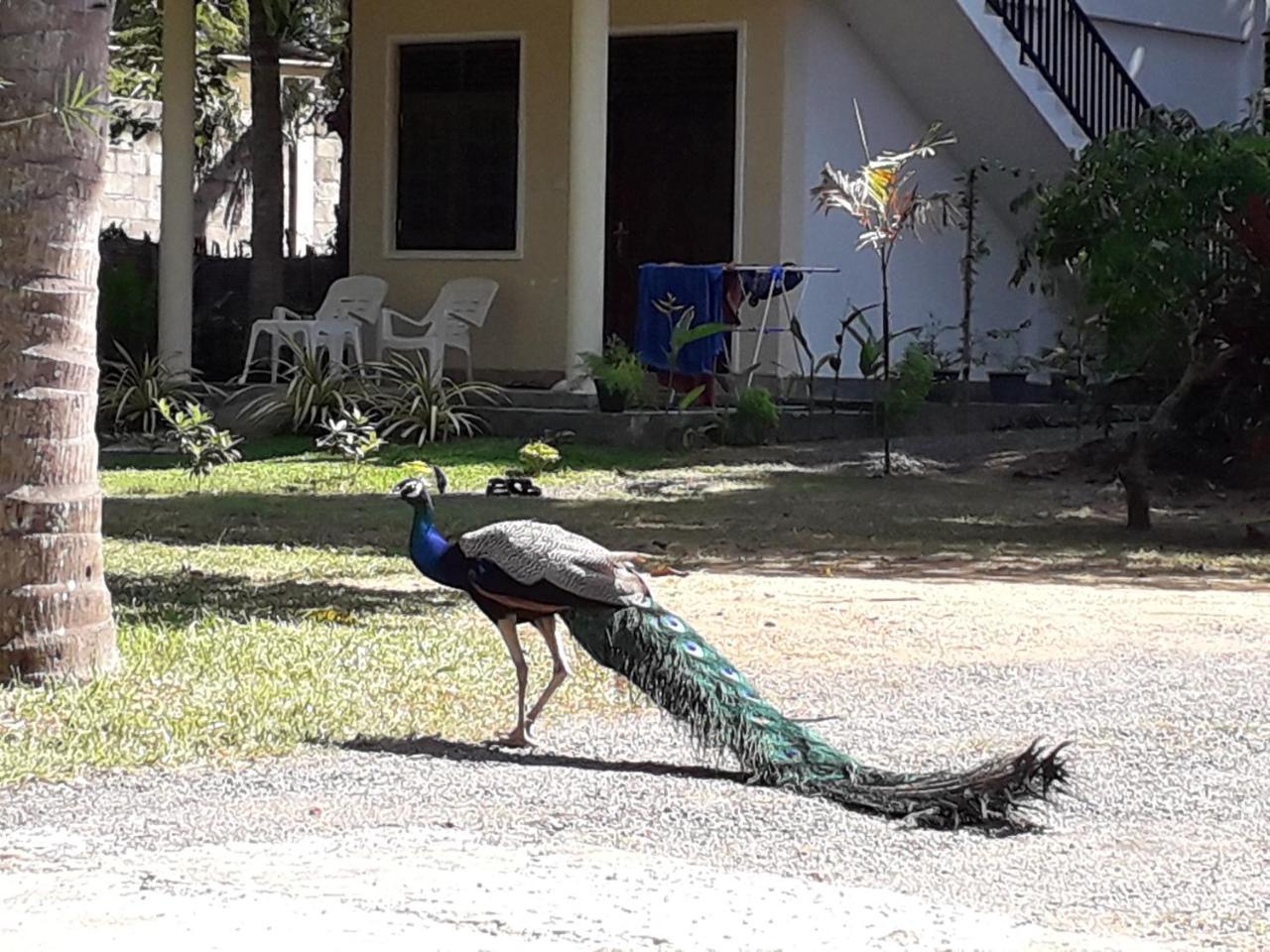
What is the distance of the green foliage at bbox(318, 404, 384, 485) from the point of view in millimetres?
15492

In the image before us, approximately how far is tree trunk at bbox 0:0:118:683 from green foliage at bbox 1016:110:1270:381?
7458mm

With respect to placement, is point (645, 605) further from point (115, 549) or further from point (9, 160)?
point (115, 549)

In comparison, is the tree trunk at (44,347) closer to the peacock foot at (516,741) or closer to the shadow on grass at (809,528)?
the peacock foot at (516,741)

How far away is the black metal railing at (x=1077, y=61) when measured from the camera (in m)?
18.6

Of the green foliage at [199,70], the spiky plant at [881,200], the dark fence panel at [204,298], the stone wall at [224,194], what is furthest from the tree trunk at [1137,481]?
the green foliage at [199,70]

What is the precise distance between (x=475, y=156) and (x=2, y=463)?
1272cm

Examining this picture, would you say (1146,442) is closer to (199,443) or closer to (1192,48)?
(199,443)

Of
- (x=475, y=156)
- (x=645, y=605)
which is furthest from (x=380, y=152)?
(x=645, y=605)

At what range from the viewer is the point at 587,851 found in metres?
5.50

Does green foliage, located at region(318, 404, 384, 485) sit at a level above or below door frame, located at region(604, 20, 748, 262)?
below

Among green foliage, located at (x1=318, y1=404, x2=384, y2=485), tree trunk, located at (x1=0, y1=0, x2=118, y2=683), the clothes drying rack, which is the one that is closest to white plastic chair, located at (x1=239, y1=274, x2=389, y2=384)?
green foliage, located at (x1=318, y1=404, x2=384, y2=485)

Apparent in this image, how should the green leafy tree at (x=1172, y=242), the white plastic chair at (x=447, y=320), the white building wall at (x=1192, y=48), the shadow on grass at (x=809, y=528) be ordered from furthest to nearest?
the white building wall at (x=1192, y=48)
the white plastic chair at (x=447, y=320)
the green leafy tree at (x=1172, y=242)
the shadow on grass at (x=809, y=528)

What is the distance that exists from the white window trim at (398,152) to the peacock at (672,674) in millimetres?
12889

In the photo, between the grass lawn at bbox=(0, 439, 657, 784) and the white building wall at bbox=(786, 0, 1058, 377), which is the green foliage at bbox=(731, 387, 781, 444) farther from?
the grass lawn at bbox=(0, 439, 657, 784)
